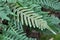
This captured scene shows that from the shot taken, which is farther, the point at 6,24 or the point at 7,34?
the point at 6,24

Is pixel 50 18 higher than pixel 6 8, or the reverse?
pixel 6 8

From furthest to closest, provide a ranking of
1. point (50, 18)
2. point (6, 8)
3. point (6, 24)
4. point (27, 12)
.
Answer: point (6, 24), point (50, 18), point (6, 8), point (27, 12)

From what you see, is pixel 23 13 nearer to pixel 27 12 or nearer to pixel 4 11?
pixel 27 12

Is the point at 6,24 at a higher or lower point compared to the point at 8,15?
lower

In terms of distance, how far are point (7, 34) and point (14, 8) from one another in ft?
0.73

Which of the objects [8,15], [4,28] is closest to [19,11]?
[8,15]

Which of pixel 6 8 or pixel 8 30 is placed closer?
pixel 6 8

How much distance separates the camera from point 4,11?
1115 millimetres

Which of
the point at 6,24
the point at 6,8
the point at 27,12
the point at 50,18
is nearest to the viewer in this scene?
the point at 27,12

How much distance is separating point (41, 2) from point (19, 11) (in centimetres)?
25

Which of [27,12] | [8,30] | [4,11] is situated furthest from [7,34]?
[27,12]

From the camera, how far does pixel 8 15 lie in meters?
1.18

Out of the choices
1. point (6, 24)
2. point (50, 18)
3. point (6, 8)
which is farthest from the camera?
point (6, 24)

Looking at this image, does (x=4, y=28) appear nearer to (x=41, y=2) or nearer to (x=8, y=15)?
(x=8, y=15)
